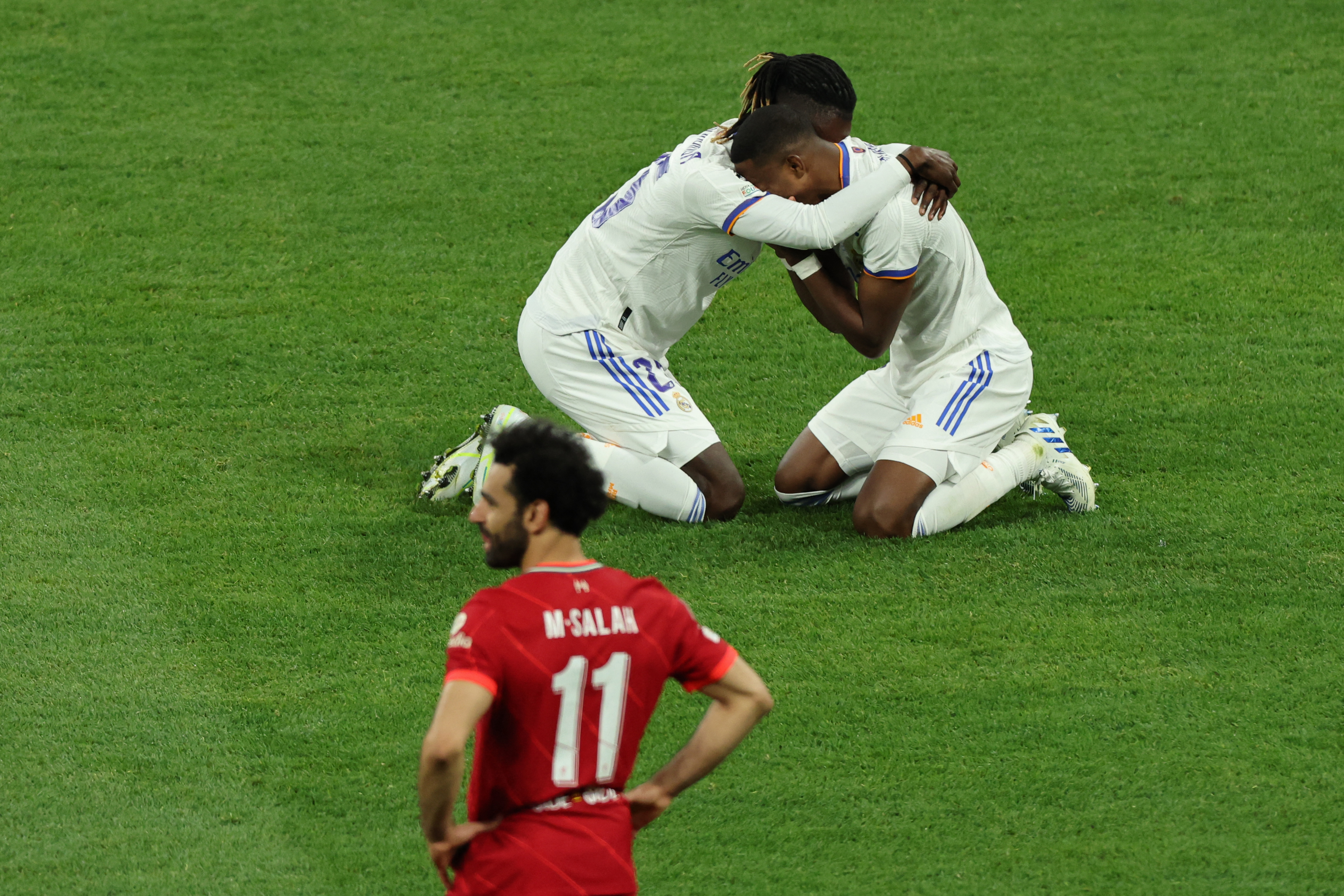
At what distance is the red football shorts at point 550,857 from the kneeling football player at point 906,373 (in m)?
3.10

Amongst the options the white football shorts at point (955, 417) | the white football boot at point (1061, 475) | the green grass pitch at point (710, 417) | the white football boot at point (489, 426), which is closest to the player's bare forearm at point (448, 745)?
the green grass pitch at point (710, 417)

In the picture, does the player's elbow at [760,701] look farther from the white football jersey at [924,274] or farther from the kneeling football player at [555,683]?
the white football jersey at [924,274]

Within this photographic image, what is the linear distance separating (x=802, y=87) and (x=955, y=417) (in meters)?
1.35

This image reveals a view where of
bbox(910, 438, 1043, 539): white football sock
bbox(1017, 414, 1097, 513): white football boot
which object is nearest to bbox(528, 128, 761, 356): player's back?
bbox(910, 438, 1043, 539): white football sock

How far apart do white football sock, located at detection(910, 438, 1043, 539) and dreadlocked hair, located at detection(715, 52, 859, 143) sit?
142 centimetres

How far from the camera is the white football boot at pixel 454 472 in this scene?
6195 millimetres

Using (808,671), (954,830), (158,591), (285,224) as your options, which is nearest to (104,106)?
(285,224)

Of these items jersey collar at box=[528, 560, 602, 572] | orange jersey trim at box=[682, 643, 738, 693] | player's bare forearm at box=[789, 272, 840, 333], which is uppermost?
jersey collar at box=[528, 560, 602, 572]

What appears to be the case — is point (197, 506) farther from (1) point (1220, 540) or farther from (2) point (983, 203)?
(2) point (983, 203)

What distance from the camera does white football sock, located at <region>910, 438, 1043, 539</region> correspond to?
5.87 meters

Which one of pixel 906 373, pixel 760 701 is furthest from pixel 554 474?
pixel 906 373

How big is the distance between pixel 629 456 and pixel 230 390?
2.45 meters

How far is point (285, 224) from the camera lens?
366 inches

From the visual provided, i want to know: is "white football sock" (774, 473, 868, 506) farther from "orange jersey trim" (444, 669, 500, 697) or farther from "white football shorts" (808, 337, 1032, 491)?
"orange jersey trim" (444, 669, 500, 697)
